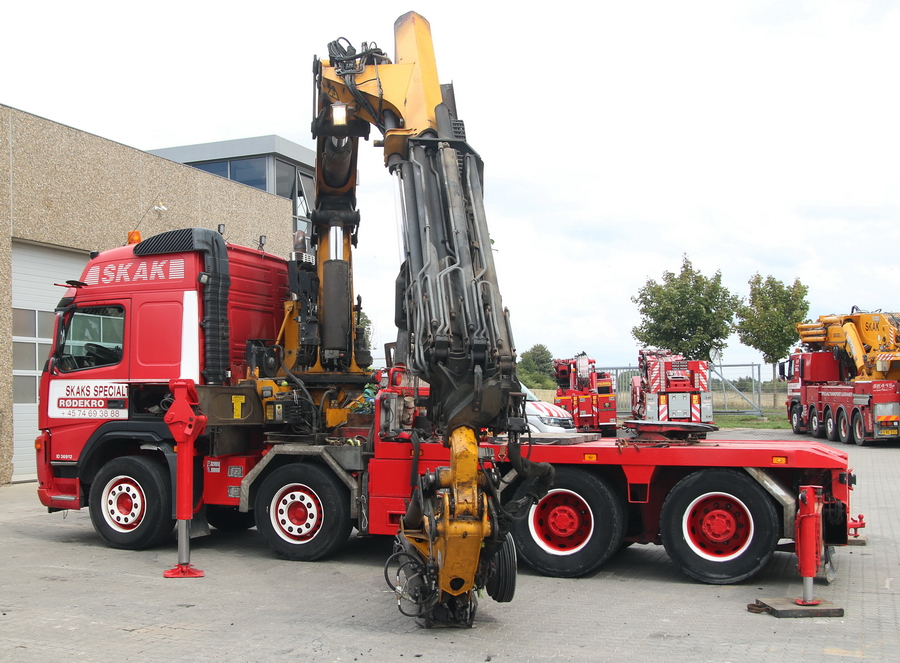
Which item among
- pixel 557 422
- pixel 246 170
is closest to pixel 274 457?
pixel 557 422

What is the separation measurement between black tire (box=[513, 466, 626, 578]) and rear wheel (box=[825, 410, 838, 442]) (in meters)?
21.1

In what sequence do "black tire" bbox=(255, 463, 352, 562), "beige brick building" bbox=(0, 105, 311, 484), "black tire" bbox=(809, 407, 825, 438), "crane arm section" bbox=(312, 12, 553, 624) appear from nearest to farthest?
"crane arm section" bbox=(312, 12, 553, 624) → "black tire" bbox=(255, 463, 352, 562) → "beige brick building" bbox=(0, 105, 311, 484) → "black tire" bbox=(809, 407, 825, 438)

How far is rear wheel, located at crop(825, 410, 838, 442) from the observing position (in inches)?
1074

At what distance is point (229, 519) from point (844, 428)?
20449mm

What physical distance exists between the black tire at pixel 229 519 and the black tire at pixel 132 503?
1156 mm

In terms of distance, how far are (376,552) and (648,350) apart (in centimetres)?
1862

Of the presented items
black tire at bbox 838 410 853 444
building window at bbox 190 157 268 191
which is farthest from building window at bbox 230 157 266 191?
black tire at bbox 838 410 853 444

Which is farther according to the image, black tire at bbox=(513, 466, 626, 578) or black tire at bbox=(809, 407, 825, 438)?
black tire at bbox=(809, 407, 825, 438)

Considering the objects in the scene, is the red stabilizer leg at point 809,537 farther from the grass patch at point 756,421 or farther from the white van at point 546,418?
the grass patch at point 756,421

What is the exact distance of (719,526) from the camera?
8.23m

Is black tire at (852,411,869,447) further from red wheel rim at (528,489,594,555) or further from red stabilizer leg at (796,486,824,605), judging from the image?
red stabilizer leg at (796,486,824,605)

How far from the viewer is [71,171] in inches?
714

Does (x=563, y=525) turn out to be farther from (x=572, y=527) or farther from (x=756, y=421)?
(x=756, y=421)

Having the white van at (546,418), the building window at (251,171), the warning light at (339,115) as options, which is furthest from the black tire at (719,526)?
the building window at (251,171)
